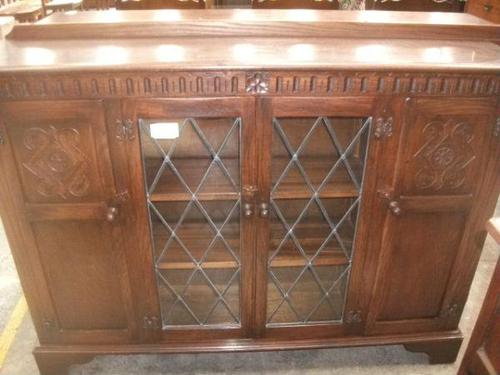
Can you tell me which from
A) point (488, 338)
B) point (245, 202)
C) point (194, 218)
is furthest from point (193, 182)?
point (488, 338)

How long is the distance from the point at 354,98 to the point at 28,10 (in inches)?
178

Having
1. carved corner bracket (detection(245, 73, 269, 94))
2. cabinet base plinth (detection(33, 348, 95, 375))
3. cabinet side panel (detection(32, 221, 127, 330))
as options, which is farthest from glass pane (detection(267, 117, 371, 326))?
cabinet base plinth (detection(33, 348, 95, 375))

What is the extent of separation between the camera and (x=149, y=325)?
1617 millimetres

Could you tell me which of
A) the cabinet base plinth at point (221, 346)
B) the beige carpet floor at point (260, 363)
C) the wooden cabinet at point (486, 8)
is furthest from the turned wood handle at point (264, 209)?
the wooden cabinet at point (486, 8)

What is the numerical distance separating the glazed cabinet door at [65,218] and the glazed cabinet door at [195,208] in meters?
0.10

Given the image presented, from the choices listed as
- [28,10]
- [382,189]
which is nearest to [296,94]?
[382,189]

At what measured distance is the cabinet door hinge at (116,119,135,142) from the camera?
4.13 feet

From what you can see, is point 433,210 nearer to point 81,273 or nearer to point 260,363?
point 260,363

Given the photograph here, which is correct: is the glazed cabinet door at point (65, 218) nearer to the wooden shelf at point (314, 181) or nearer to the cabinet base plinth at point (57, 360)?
the cabinet base plinth at point (57, 360)

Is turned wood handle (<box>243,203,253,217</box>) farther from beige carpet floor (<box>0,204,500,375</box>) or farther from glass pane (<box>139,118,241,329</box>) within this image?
beige carpet floor (<box>0,204,500,375</box>)

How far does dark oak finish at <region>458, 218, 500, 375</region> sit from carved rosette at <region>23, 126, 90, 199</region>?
1148 millimetres

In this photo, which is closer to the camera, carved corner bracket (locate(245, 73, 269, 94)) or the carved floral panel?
carved corner bracket (locate(245, 73, 269, 94))

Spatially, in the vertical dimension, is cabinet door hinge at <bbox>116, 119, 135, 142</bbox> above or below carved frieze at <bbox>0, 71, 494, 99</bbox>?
below

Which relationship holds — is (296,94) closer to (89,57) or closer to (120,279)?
(89,57)
